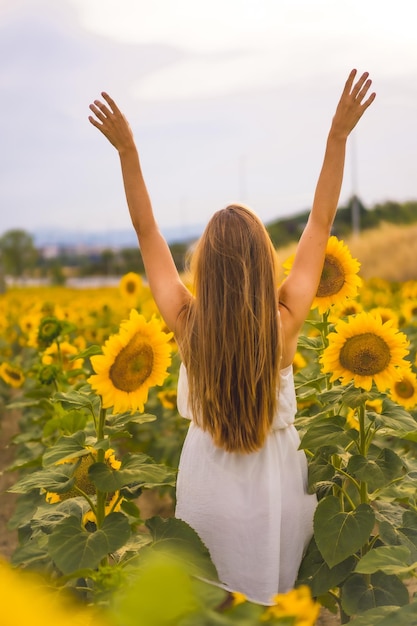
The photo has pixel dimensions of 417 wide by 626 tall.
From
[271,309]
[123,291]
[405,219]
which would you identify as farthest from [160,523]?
[405,219]

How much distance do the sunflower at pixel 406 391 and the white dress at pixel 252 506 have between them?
73 centimetres

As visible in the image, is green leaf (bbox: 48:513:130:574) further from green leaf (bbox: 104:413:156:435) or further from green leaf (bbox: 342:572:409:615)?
green leaf (bbox: 342:572:409:615)

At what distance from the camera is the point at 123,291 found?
485 centimetres

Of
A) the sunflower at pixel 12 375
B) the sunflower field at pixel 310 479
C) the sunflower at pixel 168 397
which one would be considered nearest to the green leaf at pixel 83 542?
the sunflower field at pixel 310 479

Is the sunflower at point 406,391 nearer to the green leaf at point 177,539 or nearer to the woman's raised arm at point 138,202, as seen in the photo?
the woman's raised arm at point 138,202

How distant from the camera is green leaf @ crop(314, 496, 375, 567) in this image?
1.83m

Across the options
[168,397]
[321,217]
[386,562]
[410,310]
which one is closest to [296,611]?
[386,562]

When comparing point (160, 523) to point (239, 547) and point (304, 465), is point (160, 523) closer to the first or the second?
point (239, 547)

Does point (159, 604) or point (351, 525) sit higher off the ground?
point (159, 604)

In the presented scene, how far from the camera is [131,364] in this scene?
1.76m

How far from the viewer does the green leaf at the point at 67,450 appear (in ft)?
5.74

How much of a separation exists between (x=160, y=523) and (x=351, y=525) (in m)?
0.47

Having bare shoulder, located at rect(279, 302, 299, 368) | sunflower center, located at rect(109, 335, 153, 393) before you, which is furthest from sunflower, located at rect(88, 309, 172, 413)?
bare shoulder, located at rect(279, 302, 299, 368)

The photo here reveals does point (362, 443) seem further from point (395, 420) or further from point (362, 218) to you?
point (362, 218)
